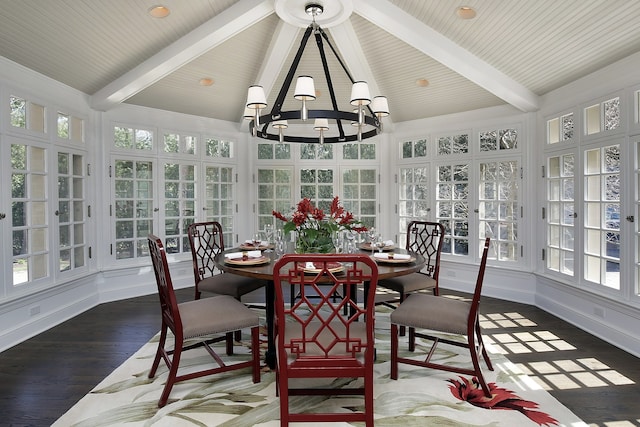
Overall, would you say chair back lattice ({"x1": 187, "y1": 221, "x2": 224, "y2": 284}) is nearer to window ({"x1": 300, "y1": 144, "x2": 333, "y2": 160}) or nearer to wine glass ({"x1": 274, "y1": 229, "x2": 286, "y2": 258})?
wine glass ({"x1": 274, "y1": 229, "x2": 286, "y2": 258})

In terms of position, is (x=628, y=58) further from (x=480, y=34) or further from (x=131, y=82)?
(x=131, y=82)

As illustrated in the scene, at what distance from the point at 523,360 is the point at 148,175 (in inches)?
181

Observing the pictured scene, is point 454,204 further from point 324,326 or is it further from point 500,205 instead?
point 324,326

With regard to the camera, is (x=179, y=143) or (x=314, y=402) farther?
(x=179, y=143)

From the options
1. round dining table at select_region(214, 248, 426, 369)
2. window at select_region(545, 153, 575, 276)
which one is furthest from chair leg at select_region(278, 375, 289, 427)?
window at select_region(545, 153, 575, 276)

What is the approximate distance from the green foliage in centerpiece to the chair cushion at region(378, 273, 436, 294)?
72cm

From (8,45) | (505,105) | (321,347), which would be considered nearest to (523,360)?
(321,347)

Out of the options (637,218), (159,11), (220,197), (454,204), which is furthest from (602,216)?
(220,197)

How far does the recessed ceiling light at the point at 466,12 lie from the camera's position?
3227 millimetres

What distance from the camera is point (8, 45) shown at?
10.4 ft

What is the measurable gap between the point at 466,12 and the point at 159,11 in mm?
2563

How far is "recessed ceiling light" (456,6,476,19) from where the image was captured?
3.23 meters

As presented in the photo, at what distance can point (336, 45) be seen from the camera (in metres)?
4.48

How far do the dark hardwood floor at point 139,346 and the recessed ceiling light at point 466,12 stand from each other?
9.15 feet
